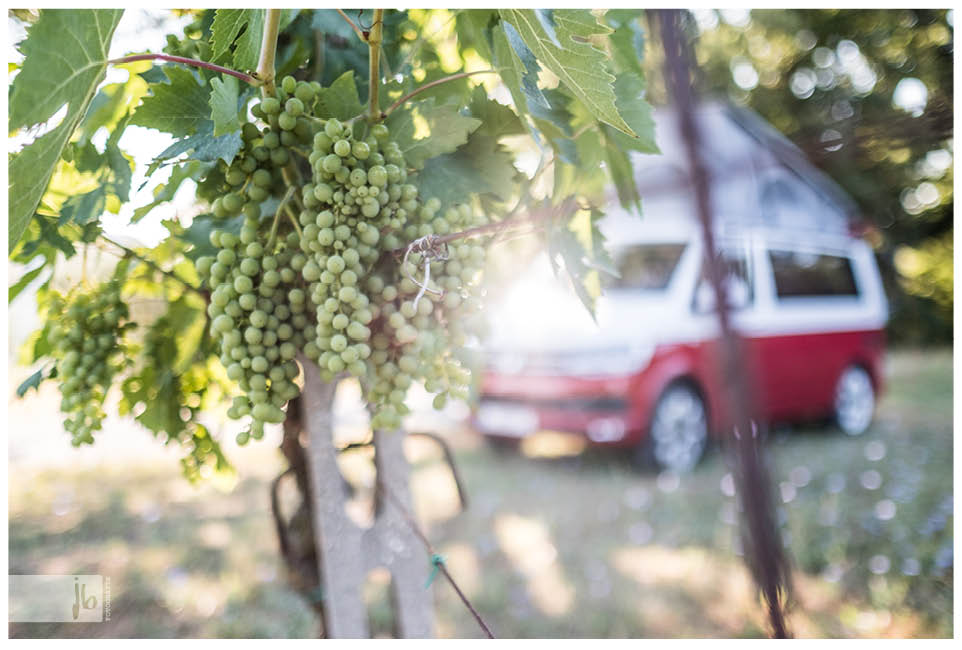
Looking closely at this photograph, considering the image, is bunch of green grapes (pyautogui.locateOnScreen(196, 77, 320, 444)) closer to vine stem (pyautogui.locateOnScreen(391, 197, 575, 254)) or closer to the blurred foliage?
vine stem (pyautogui.locateOnScreen(391, 197, 575, 254))

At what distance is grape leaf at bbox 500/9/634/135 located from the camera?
0.63 metres

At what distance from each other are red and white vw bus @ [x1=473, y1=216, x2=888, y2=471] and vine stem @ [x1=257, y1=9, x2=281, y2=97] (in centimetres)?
245

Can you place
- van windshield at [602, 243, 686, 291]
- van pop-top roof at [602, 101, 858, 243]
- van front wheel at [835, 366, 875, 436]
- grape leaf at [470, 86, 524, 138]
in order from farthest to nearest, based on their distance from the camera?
van front wheel at [835, 366, 875, 436], van windshield at [602, 243, 686, 291], grape leaf at [470, 86, 524, 138], van pop-top roof at [602, 101, 858, 243]

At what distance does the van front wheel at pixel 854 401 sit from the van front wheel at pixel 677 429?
1366mm

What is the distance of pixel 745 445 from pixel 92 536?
344 cm

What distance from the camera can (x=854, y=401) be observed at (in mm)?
4965

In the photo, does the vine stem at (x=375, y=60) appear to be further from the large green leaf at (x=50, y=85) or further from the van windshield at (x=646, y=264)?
the van windshield at (x=646, y=264)

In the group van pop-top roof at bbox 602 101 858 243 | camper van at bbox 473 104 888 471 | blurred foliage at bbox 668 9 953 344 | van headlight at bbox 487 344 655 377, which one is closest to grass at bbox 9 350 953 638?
camper van at bbox 473 104 888 471

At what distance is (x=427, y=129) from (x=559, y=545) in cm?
268

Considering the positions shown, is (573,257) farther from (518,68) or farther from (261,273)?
(261,273)

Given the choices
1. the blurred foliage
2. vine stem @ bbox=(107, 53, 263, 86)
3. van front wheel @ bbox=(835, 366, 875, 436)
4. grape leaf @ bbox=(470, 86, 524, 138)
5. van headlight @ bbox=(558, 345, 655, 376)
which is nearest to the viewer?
vine stem @ bbox=(107, 53, 263, 86)

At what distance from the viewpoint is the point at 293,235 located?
2.43 feet

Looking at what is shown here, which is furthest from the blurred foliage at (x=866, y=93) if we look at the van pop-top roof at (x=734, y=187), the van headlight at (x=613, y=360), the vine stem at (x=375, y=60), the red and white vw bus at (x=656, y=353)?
the vine stem at (x=375, y=60)

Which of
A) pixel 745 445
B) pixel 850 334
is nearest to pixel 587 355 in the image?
pixel 850 334
